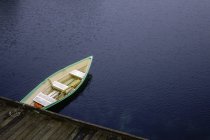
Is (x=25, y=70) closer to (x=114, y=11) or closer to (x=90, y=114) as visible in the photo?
(x=90, y=114)

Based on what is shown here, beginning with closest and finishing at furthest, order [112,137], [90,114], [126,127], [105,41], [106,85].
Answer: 1. [112,137]
2. [126,127]
3. [90,114]
4. [106,85]
5. [105,41]

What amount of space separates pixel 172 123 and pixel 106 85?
15.0 metres

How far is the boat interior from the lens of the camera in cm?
4820

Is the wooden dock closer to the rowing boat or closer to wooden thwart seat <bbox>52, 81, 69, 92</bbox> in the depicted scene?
the rowing boat

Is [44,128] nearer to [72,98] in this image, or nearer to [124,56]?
[72,98]

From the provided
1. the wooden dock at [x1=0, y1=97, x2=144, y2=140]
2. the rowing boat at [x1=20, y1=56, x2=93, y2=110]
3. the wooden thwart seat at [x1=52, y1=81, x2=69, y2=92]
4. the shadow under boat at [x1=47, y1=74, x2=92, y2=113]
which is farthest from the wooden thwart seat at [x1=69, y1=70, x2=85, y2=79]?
the wooden dock at [x1=0, y1=97, x2=144, y2=140]

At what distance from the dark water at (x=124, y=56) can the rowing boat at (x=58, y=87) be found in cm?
252

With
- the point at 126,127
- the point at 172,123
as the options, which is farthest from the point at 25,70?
the point at 172,123

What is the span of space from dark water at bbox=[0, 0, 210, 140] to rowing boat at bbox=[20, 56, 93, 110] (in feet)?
8.27

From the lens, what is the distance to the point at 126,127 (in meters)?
47.1

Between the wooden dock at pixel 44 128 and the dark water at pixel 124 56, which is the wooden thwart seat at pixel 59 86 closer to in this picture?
the dark water at pixel 124 56

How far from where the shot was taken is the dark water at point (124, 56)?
4978 centimetres

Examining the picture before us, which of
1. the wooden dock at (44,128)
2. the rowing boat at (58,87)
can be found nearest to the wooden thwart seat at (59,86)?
the rowing boat at (58,87)

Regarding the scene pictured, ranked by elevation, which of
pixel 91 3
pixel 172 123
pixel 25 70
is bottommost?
pixel 172 123
